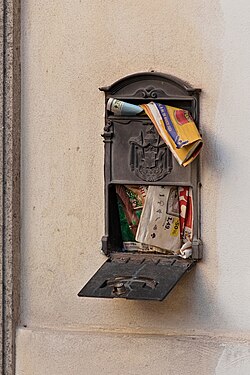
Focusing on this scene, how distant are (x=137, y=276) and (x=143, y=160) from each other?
24.5 inches

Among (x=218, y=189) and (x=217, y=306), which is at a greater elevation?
(x=218, y=189)

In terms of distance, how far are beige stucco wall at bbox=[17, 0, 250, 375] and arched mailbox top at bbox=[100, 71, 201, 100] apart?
66mm

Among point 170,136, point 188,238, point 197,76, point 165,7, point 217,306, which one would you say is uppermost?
point 165,7

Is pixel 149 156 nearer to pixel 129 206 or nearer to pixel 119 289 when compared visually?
pixel 129 206

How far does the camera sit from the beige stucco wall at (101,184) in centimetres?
478

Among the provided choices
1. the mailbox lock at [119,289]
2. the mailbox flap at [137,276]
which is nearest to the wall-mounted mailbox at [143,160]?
the mailbox flap at [137,276]

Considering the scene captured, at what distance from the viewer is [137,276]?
467 centimetres

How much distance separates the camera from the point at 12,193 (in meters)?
5.02

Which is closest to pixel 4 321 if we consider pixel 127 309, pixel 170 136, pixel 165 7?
pixel 127 309

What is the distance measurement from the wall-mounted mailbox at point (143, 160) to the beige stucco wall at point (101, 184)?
7 centimetres

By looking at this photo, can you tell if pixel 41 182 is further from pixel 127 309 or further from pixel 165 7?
pixel 165 7

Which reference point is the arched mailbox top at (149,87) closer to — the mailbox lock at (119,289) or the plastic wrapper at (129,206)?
the plastic wrapper at (129,206)

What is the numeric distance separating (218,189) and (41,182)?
3.24 ft

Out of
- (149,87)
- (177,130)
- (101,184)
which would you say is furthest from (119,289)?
(149,87)
